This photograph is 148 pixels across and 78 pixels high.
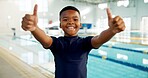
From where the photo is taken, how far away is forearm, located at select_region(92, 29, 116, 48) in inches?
53.4

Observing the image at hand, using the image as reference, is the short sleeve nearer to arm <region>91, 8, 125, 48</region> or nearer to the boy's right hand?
arm <region>91, 8, 125, 48</region>

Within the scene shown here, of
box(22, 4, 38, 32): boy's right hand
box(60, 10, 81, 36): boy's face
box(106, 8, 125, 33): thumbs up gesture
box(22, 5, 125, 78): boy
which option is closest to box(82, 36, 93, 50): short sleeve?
box(22, 5, 125, 78): boy

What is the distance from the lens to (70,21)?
1459 millimetres

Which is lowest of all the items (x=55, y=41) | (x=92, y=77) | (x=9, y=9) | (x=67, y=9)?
(x=92, y=77)

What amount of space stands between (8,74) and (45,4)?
2217 centimetres

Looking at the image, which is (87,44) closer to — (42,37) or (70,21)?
(70,21)

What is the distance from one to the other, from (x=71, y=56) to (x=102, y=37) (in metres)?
0.26

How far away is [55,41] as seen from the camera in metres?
1.46

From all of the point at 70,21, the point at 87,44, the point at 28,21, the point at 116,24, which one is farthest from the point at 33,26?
the point at 116,24

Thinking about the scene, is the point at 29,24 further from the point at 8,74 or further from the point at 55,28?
the point at 55,28

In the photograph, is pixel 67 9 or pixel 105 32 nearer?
pixel 105 32

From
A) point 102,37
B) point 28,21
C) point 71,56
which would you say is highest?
point 28,21

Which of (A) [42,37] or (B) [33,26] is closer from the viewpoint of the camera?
(B) [33,26]

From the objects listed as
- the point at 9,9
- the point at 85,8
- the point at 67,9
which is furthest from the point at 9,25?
the point at 67,9
